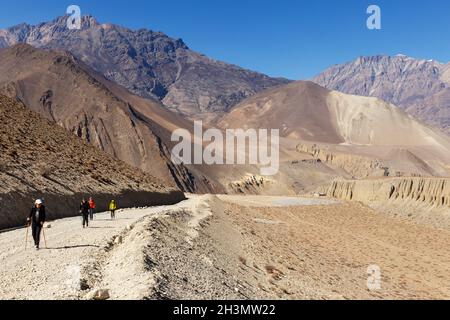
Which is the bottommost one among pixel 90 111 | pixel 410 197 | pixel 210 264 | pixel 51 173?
pixel 410 197

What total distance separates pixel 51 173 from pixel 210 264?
18779 mm

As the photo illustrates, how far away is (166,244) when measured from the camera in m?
16.2

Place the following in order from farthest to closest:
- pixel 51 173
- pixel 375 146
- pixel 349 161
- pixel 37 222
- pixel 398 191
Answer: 1. pixel 375 146
2. pixel 349 161
3. pixel 398 191
4. pixel 51 173
5. pixel 37 222

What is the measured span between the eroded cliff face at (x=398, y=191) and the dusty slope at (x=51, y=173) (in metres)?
29.8

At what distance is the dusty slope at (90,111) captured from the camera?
313 feet

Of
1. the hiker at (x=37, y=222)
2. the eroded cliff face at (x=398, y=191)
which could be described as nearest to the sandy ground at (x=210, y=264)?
the hiker at (x=37, y=222)

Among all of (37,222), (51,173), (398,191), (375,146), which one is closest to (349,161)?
(375,146)

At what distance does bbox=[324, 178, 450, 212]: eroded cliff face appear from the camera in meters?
57.4

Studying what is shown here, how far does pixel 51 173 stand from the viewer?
3097 centimetres

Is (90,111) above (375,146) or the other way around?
above

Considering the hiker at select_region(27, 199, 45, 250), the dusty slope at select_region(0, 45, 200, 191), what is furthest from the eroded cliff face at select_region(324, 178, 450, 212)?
the hiker at select_region(27, 199, 45, 250)

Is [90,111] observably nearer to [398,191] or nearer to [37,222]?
[398,191]

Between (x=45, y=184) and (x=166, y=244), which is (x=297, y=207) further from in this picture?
(x=166, y=244)
